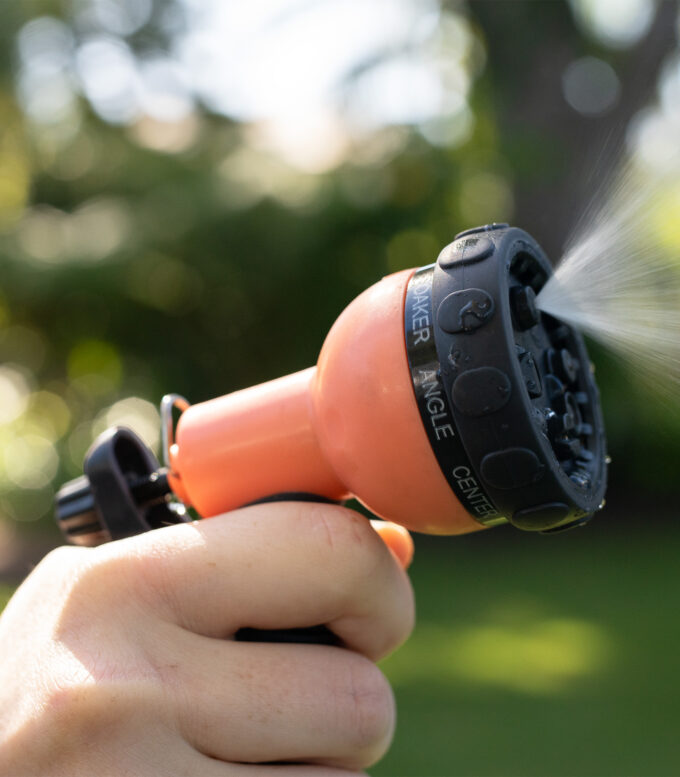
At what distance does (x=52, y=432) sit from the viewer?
7504 mm

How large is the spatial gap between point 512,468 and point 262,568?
333 mm

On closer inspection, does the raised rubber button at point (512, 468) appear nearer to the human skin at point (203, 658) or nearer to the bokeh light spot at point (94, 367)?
the human skin at point (203, 658)

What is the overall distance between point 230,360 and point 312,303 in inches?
34.4

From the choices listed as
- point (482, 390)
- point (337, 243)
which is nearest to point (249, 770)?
point (482, 390)

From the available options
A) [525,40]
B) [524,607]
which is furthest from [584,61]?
[524,607]

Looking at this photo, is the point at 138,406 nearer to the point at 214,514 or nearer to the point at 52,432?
the point at 52,432

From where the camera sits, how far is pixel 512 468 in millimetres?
953

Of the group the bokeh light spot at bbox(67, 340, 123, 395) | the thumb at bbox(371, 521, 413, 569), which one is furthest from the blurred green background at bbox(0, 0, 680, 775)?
the thumb at bbox(371, 521, 413, 569)

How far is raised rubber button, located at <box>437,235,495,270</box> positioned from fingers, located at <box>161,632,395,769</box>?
53 cm

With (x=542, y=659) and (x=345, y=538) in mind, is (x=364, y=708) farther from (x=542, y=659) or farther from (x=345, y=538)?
(x=542, y=659)

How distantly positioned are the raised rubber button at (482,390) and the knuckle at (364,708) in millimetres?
396

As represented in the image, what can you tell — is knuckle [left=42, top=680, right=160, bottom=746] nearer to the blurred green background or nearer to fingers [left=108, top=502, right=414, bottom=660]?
fingers [left=108, top=502, right=414, bottom=660]

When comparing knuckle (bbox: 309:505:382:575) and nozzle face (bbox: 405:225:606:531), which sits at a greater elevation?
nozzle face (bbox: 405:225:606:531)

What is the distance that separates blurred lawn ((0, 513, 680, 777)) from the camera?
10.3 ft
